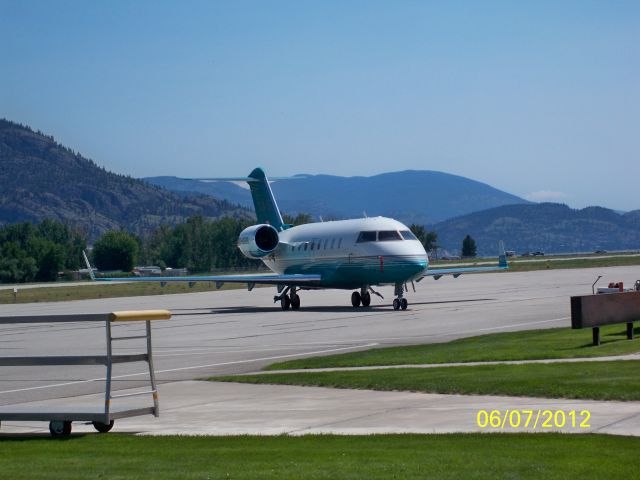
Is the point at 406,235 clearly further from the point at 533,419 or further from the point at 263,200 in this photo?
the point at 533,419

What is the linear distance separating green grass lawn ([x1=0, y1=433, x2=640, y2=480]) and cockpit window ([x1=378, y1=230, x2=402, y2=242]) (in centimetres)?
3109

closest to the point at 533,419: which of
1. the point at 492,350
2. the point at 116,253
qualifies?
the point at 492,350

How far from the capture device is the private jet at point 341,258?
42.0 m

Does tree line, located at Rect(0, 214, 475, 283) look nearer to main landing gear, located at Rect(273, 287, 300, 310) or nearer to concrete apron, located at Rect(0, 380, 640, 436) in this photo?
main landing gear, located at Rect(273, 287, 300, 310)

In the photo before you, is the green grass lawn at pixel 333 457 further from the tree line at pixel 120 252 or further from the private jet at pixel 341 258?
the tree line at pixel 120 252

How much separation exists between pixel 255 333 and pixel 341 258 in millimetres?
13119

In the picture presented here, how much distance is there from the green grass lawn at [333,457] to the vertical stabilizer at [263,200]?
4085cm

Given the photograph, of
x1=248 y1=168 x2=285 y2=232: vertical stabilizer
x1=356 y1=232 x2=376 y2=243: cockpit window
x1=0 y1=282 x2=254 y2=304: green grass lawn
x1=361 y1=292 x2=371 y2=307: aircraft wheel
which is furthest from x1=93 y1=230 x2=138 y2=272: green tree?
x1=356 y1=232 x2=376 y2=243: cockpit window

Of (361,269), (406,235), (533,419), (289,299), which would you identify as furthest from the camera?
(289,299)

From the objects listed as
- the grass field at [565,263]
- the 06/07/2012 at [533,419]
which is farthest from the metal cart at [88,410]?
the grass field at [565,263]

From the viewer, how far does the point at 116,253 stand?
568ft

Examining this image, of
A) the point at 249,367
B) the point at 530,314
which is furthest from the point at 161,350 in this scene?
the point at 530,314

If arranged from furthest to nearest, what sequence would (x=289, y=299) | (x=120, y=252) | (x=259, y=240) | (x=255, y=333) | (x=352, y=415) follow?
(x=120, y=252) → (x=259, y=240) → (x=289, y=299) → (x=255, y=333) → (x=352, y=415)

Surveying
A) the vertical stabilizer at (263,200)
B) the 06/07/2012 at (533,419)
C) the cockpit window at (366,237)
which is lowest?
the 06/07/2012 at (533,419)
